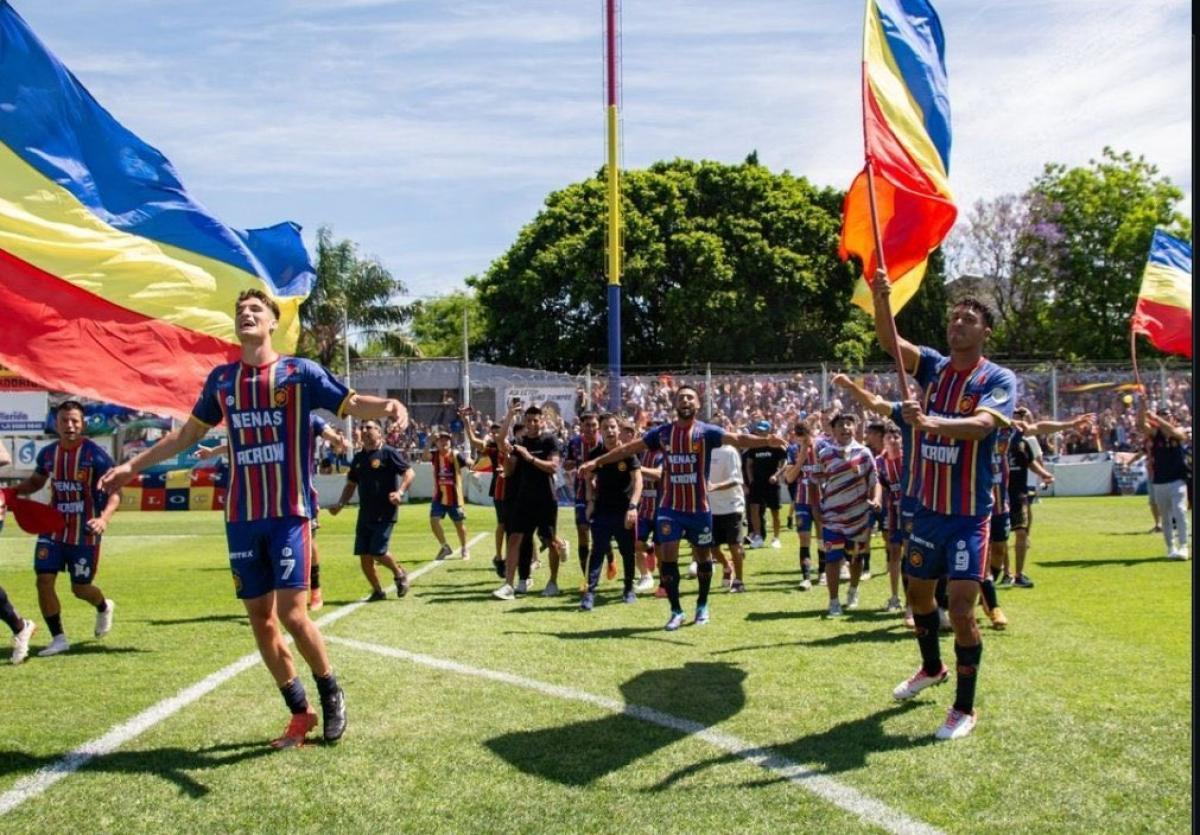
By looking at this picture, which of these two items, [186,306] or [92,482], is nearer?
[186,306]

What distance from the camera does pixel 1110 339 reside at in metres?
48.9

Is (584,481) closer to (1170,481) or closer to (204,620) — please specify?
(204,620)

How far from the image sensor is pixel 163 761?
6160 millimetres

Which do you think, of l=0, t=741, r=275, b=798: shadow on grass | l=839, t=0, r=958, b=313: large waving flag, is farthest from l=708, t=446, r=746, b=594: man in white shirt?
l=0, t=741, r=275, b=798: shadow on grass

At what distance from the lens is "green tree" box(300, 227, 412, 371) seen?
1742 inches

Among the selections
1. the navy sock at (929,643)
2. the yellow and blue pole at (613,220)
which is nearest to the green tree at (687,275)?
the yellow and blue pole at (613,220)

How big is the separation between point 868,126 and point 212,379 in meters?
4.34

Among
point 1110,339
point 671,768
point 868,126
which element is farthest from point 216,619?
point 1110,339

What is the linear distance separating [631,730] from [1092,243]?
47.0 metres

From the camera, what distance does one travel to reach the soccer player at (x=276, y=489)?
6.41 m

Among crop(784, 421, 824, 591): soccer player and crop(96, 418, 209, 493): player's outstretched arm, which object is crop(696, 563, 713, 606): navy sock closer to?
crop(784, 421, 824, 591): soccer player

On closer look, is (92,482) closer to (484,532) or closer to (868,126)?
(868,126)

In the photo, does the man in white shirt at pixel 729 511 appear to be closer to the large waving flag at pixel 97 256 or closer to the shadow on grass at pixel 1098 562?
the shadow on grass at pixel 1098 562

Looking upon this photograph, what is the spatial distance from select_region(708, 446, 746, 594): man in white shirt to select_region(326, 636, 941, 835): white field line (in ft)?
16.8
